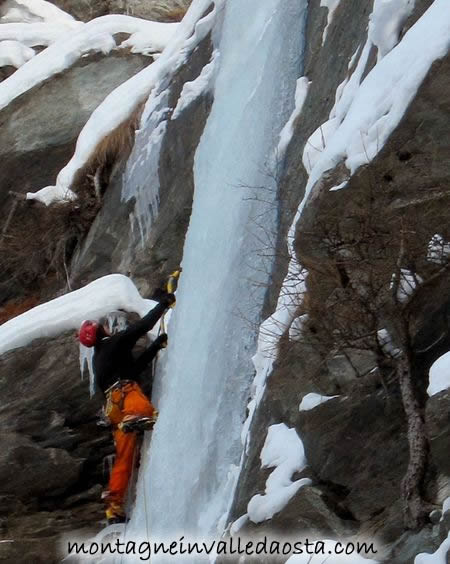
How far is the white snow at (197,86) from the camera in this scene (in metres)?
12.1

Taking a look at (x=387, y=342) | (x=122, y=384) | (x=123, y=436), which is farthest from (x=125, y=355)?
(x=387, y=342)

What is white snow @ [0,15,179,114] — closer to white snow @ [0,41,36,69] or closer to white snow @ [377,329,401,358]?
white snow @ [0,41,36,69]

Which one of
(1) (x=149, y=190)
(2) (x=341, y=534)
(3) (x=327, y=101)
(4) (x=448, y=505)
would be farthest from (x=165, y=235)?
(4) (x=448, y=505)

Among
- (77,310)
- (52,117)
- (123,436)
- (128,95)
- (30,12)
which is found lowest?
(123,436)

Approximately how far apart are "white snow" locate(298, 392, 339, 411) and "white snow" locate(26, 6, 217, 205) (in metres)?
5.34

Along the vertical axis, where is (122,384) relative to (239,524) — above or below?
above

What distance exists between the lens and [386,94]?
302 inches

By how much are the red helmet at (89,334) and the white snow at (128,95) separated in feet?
9.90

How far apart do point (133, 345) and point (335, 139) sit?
9.94 ft

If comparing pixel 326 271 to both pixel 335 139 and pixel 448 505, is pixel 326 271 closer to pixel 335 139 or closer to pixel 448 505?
pixel 335 139

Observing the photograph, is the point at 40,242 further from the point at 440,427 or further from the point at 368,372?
the point at 440,427

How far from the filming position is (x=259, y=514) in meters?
7.73

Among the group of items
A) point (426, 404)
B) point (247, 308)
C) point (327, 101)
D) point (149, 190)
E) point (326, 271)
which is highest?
point (149, 190)

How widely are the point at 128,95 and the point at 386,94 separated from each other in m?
5.90
